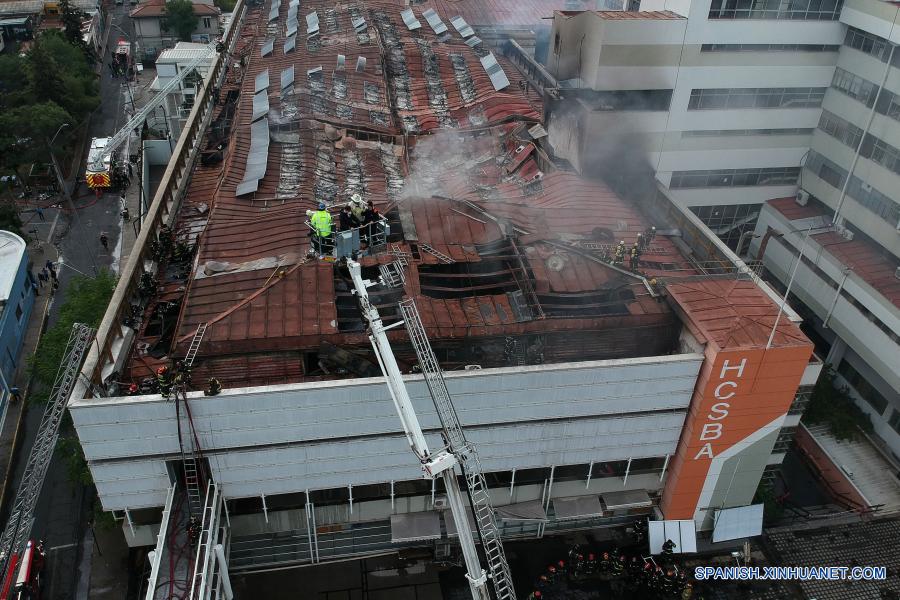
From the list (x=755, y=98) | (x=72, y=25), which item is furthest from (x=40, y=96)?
(x=755, y=98)

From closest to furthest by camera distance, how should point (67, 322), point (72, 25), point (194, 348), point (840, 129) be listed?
point (194, 348)
point (67, 322)
point (840, 129)
point (72, 25)

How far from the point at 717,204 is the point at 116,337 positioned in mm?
29557

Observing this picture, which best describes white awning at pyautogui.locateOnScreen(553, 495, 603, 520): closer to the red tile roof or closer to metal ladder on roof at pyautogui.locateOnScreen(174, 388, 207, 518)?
the red tile roof

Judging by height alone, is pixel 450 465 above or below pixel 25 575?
above

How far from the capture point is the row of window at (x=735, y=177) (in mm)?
35438

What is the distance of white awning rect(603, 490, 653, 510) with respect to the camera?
78.0ft

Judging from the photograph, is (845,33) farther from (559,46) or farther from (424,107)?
(424,107)

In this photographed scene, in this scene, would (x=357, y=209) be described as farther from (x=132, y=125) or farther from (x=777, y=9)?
(x=132, y=125)

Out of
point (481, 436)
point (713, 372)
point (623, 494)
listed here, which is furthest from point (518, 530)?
point (713, 372)

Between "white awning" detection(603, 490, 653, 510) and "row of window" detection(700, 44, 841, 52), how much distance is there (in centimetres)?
1987

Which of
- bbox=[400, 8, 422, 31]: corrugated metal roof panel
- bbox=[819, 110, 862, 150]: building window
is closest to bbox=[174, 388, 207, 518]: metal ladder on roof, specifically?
bbox=[819, 110, 862, 150]: building window

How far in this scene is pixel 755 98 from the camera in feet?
110

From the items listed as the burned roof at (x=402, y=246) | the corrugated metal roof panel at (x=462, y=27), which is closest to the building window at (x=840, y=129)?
the burned roof at (x=402, y=246)

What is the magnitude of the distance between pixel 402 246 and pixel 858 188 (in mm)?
23182
